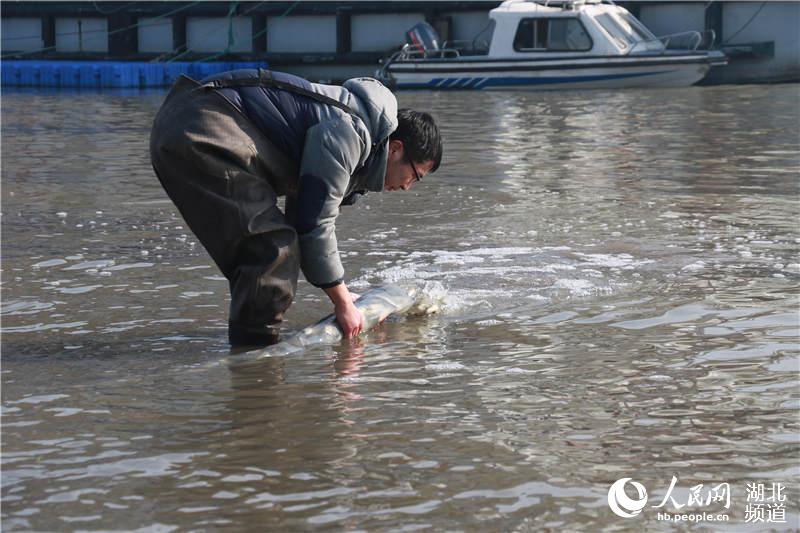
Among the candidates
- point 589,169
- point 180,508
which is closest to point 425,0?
point 589,169

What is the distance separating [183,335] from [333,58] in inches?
811

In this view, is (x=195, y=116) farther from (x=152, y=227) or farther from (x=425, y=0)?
(x=425, y=0)

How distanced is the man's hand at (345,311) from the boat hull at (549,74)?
694 inches

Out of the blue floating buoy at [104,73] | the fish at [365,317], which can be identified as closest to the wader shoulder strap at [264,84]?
the fish at [365,317]

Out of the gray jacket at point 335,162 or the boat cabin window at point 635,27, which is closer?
the gray jacket at point 335,162

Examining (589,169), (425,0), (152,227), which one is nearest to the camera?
(152,227)

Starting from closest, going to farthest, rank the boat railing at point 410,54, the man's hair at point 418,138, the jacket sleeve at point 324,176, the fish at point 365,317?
the jacket sleeve at point 324,176
the man's hair at point 418,138
the fish at point 365,317
the boat railing at point 410,54

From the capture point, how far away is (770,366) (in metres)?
4.73

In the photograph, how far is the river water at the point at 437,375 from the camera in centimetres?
347

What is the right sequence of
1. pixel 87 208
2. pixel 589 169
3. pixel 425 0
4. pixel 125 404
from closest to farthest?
Answer: pixel 125 404, pixel 87 208, pixel 589 169, pixel 425 0

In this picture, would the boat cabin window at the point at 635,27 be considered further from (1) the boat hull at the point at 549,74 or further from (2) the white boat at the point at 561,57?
(1) the boat hull at the point at 549,74

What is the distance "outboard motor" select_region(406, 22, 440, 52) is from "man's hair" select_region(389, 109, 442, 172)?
19.6 metres

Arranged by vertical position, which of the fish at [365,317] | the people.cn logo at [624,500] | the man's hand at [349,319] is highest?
the man's hand at [349,319]

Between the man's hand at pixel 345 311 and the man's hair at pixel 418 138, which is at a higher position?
the man's hair at pixel 418 138
